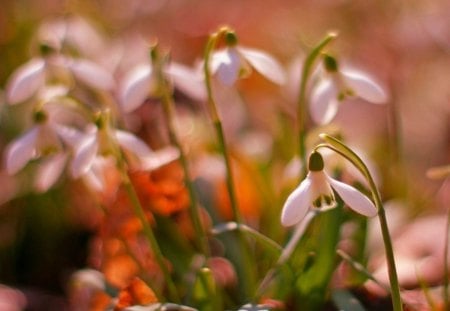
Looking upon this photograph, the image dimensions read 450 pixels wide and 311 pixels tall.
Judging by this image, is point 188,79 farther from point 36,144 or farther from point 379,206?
point 379,206

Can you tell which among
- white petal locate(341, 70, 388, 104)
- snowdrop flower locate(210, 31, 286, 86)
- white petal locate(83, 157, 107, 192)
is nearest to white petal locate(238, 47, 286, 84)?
snowdrop flower locate(210, 31, 286, 86)

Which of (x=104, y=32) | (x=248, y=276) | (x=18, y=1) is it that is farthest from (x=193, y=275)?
(x=18, y=1)

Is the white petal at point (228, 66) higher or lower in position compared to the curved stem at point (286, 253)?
higher

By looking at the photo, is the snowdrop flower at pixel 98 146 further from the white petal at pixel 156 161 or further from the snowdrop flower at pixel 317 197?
the snowdrop flower at pixel 317 197

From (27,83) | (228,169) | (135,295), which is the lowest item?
(135,295)

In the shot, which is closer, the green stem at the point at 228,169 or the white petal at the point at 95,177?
the green stem at the point at 228,169

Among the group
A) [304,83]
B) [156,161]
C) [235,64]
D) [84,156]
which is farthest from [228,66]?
[156,161]

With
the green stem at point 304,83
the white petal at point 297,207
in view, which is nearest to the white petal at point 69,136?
the green stem at point 304,83
